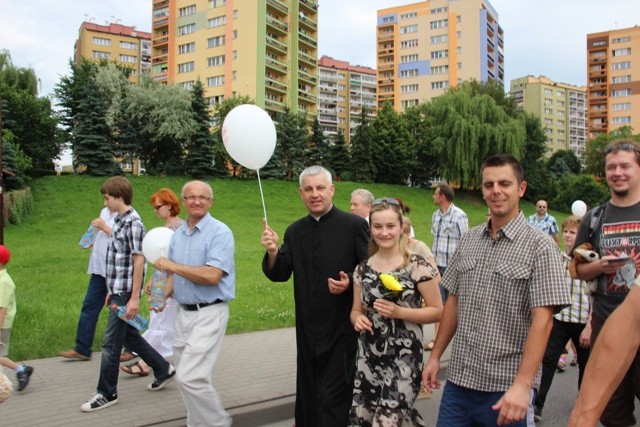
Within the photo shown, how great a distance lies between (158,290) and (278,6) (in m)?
65.3

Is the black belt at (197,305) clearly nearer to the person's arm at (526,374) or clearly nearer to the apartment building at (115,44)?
the person's arm at (526,374)

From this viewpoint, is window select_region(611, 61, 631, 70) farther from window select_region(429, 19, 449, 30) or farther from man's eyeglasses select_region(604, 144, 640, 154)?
man's eyeglasses select_region(604, 144, 640, 154)

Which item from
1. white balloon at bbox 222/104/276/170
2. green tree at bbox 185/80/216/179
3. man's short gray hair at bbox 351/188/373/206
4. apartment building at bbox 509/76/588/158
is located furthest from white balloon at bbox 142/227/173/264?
apartment building at bbox 509/76/588/158

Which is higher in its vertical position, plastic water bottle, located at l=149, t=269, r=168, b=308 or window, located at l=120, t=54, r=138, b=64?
window, located at l=120, t=54, r=138, b=64

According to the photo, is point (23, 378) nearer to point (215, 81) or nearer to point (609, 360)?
point (609, 360)

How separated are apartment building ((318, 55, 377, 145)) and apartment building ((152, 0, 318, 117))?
39402 mm

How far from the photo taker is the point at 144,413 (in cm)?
512

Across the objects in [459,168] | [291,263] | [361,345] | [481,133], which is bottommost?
[361,345]

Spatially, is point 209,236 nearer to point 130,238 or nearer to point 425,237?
point 130,238

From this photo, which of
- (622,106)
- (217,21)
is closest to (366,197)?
(217,21)

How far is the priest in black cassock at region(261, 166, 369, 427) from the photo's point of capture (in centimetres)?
387

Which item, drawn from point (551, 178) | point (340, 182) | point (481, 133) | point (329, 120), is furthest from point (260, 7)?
point (329, 120)

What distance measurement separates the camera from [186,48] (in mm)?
67000

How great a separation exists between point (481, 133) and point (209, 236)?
45.3 m
